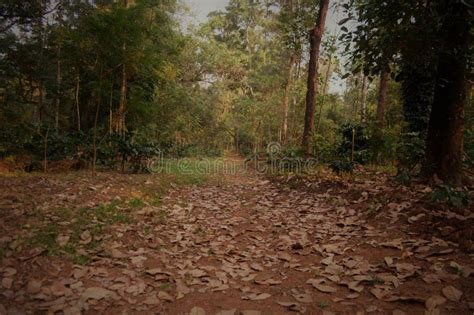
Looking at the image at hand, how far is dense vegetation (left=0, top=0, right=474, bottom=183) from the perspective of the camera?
14.1 feet

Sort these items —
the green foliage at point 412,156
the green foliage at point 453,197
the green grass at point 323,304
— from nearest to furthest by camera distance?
the green grass at point 323,304
the green foliage at point 453,197
the green foliage at point 412,156

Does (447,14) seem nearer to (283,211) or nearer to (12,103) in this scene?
(283,211)

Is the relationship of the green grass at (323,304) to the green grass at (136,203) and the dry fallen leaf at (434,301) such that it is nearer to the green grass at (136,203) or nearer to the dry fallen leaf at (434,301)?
the dry fallen leaf at (434,301)

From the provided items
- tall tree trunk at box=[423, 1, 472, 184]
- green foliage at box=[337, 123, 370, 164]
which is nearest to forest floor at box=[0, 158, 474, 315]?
tall tree trunk at box=[423, 1, 472, 184]

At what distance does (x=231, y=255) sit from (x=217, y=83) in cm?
2229

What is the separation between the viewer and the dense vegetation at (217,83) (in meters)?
4.31

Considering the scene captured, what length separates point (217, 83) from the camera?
81.1ft

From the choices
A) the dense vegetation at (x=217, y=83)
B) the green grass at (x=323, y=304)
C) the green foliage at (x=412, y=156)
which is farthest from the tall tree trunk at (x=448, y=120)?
the green grass at (x=323, y=304)

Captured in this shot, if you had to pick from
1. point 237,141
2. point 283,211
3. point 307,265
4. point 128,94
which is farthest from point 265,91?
point 307,265

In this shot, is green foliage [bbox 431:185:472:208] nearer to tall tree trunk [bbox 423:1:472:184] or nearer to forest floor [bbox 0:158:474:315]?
forest floor [bbox 0:158:474:315]

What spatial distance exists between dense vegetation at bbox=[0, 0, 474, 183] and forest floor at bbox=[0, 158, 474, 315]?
5.37ft

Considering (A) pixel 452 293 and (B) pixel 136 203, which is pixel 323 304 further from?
(B) pixel 136 203

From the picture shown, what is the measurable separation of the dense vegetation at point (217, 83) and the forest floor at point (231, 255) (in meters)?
1.64

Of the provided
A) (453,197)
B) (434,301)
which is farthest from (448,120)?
(434,301)
